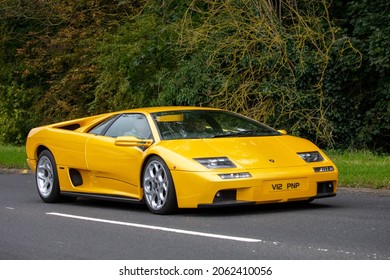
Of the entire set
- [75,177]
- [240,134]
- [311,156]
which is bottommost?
[75,177]

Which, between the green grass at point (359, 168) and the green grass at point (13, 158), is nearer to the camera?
the green grass at point (359, 168)

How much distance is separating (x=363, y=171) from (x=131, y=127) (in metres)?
4.50

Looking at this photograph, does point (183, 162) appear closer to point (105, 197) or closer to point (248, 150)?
point (248, 150)

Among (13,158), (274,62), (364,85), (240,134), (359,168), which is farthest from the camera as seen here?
(364,85)

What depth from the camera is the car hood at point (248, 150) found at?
440 inches

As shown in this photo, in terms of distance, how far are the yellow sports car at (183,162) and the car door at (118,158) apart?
12mm

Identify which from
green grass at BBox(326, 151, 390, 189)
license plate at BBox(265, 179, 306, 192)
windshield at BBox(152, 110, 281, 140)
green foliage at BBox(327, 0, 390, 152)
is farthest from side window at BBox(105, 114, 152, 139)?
green foliage at BBox(327, 0, 390, 152)

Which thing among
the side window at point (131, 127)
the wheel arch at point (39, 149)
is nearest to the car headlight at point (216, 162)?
the side window at point (131, 127)

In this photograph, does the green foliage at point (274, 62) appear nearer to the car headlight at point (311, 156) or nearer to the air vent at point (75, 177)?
the air vent at point (75, 177)

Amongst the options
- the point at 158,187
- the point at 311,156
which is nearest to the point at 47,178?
the point at 158,187

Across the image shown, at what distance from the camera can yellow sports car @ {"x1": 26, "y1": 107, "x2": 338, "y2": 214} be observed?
36.0ft

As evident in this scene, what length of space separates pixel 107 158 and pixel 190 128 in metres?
1.13

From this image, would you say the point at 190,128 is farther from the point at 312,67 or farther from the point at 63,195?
the point at 312,67

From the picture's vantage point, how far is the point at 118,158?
12195mm
